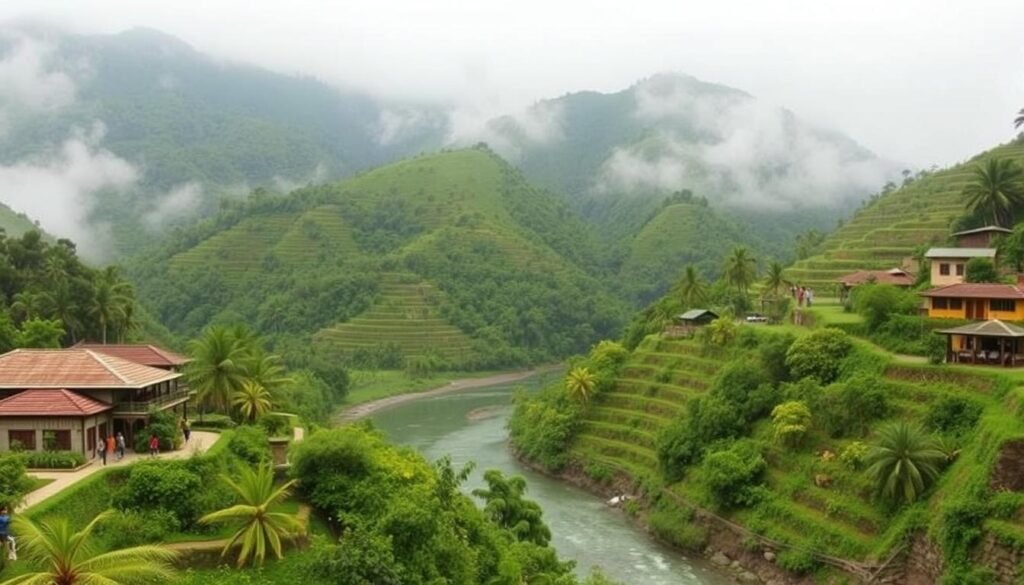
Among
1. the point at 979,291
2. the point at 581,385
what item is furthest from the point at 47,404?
the point at 979,291

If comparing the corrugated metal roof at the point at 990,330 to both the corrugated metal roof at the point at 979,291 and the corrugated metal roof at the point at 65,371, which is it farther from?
the corrugated metal roof at the point at 65,371

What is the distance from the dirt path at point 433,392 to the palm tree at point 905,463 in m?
60.4

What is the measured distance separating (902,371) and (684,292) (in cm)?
3558

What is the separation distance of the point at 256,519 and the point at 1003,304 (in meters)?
39.5

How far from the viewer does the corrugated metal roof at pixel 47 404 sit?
108ft

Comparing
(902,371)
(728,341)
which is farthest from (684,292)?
(902,371)

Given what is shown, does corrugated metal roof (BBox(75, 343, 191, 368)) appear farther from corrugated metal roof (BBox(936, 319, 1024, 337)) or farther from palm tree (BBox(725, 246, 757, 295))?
palm tree (BBox(725, 246, 757, 295))

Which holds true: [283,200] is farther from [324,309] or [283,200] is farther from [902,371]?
[902,371]

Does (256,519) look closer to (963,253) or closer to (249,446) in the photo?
(249,446)

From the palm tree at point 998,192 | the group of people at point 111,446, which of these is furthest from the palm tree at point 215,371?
the palm tree at point 998,192

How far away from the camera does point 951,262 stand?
58469mm

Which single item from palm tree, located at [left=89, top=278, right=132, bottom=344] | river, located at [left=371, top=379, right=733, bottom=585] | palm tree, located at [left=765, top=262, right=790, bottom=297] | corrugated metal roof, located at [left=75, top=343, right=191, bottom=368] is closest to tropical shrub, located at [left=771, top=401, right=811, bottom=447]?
river, located at [left=371, top=379, right=733, bottom=585]

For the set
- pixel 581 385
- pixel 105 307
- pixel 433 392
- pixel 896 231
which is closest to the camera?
pixel 105 307

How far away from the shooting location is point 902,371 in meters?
46.9
